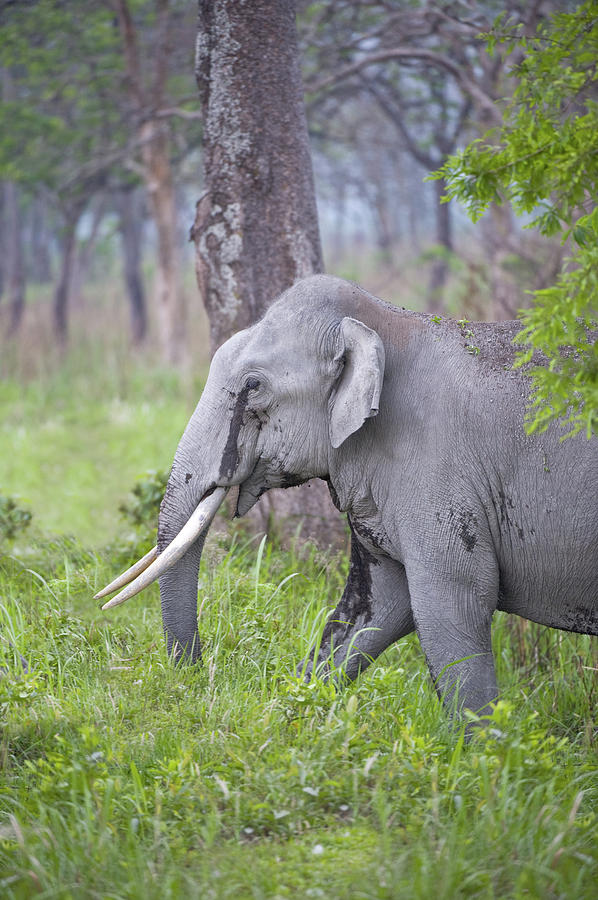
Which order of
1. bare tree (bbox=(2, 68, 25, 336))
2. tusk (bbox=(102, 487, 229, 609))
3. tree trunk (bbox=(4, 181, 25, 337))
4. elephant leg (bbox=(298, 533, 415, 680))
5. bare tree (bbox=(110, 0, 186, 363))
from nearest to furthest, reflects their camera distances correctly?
tusk (bbox=(102, 487, 229, 609))
elephant leg (bbox=(298, 533, 415, 680))
bare tree (bbox=(110, 0, 186, 363))
bare tree (bbox=(2, 68, 25, 336))
tree trunk (bbox=(4, 181, 25, 337))

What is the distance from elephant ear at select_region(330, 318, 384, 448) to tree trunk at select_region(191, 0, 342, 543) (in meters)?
2.05

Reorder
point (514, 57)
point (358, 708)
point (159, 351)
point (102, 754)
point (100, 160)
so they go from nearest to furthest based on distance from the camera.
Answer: point (102, 754), point (358, 708), point (514, 57), point (100, 160), point (159, 351)

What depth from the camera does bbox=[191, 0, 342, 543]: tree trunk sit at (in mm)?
5559

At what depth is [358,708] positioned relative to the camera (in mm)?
3750

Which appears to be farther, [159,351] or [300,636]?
[159,351]

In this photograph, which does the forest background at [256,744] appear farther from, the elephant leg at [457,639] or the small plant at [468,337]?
the small plant at [468,337]

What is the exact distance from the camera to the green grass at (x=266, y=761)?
2.77 metres

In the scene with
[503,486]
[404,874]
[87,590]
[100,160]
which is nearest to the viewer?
[404,874]

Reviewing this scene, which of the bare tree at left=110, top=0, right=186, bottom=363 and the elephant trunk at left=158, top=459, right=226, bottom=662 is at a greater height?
the bare tree at left=110, top=0, right=186, bottom=363

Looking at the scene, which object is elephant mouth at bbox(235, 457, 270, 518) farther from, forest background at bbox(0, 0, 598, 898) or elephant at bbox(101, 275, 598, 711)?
forest background at bbox(0, 0, 598, 898)

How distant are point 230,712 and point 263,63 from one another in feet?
12.1

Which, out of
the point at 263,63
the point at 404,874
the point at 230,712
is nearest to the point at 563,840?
the point at 404,874

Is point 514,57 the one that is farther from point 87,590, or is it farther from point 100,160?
point 87,590

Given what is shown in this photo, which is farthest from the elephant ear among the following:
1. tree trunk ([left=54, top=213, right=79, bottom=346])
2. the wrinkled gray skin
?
tree trunk ([left=54, top=213, right=79, bottom=346])
